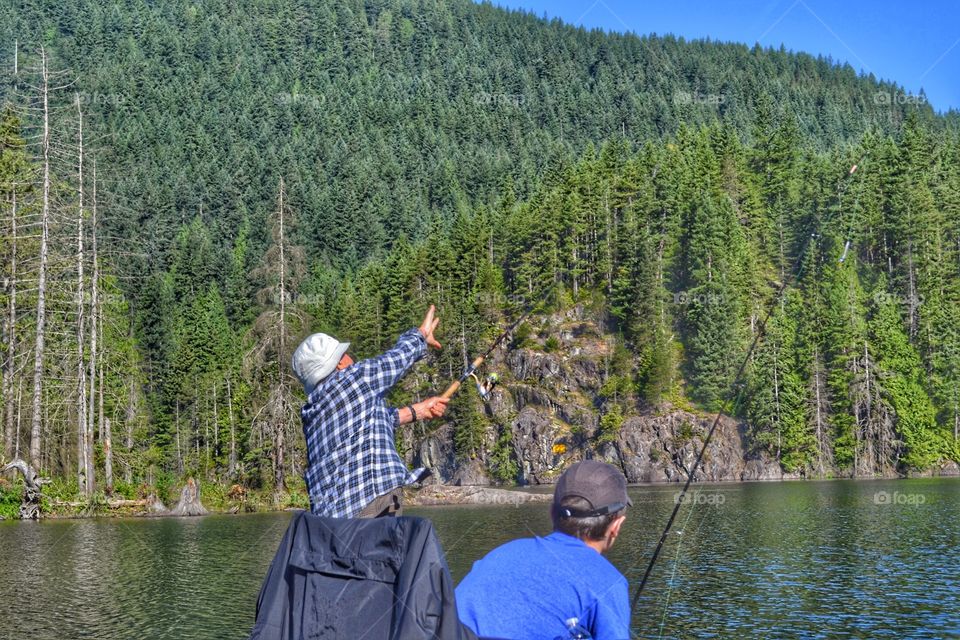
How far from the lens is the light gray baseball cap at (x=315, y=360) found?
5.58m

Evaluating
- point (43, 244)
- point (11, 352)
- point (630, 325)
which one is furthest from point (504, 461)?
point (43, 244)

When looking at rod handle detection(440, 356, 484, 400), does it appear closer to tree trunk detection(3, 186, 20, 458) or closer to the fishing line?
the fishing line

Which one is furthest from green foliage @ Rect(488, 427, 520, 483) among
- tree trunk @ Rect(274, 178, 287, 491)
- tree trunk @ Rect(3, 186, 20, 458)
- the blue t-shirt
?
the blue t-shirt

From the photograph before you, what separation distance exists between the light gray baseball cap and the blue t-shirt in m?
1.61

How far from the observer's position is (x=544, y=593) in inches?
168

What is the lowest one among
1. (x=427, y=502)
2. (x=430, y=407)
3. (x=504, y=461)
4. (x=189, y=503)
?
(x=427, y=502)

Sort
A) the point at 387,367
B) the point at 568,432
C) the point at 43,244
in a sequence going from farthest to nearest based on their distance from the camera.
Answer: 1. the point at 568,432
2. the point at 43,244
3. the point at 387,367

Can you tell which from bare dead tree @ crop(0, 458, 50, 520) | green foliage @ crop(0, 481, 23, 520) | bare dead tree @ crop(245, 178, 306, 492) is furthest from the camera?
bare dead tree @ crop(245, 178, 306, 492)

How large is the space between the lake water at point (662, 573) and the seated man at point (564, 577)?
10.7 meters

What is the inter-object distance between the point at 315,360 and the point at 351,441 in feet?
1.69

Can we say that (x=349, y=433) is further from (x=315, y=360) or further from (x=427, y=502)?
(x=427, y=502)

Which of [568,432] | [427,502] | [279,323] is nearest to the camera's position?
[279,323]

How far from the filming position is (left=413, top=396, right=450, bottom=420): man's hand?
6724mm

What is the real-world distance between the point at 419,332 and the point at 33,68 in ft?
138
